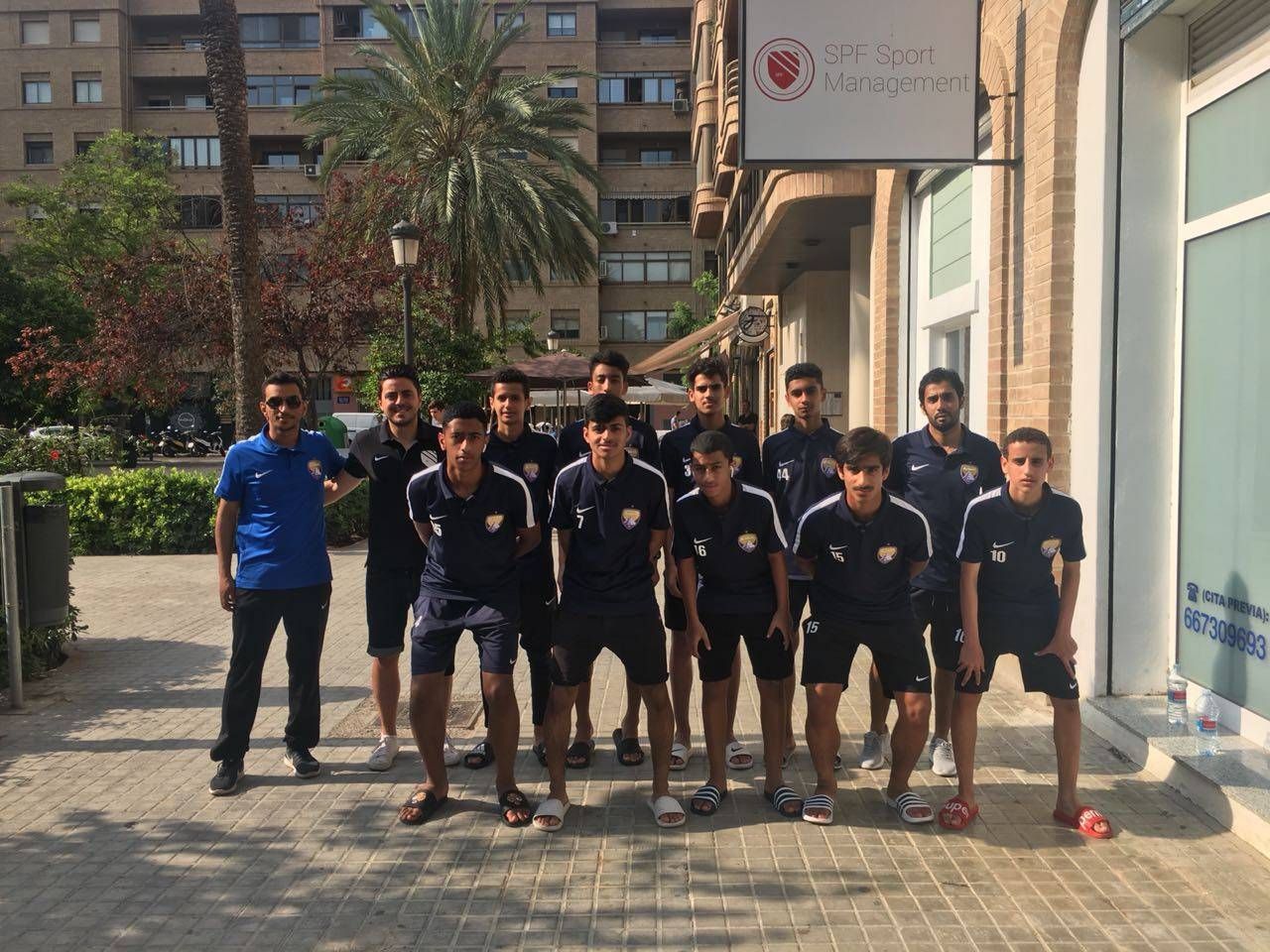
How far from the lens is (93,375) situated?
20328 millimetres

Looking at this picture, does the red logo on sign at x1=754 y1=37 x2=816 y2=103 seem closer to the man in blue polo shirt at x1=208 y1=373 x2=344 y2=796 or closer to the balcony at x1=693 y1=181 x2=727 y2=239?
the man in blue polo shirt at x1=208 y1=373 x2=344 y2=796

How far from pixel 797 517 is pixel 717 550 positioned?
2.70 feet

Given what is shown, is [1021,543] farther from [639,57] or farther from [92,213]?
[639,57]

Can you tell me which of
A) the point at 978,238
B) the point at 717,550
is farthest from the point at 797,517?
the point at 978,238

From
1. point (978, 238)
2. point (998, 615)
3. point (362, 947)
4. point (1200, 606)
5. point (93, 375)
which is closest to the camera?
point (362, 947)

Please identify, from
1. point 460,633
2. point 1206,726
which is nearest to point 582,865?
point 460,633

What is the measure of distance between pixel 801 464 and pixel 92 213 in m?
37.1

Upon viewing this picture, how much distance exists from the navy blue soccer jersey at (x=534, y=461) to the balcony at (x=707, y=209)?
101 ft

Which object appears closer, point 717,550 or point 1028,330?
point 717,550

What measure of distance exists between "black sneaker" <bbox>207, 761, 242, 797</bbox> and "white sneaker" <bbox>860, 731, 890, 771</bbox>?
3.14m

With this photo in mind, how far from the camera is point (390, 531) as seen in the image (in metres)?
5.24

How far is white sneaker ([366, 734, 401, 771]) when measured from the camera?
529 centimetres

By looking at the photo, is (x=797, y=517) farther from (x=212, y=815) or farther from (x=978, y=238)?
(x=978, y=238)

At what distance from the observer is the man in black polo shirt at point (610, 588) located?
14.9 feet
